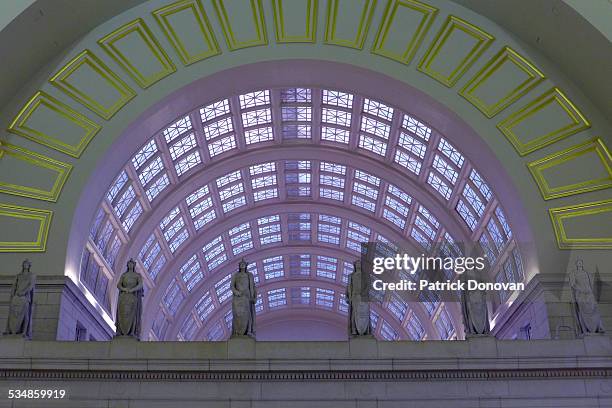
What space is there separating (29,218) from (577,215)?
19795mm

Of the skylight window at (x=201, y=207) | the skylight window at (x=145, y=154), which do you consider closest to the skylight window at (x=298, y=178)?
the skylight window at (x=201, y=207)

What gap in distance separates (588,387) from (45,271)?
17.9 m

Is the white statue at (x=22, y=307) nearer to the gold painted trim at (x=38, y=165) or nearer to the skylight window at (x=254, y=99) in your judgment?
the gold painted trim at (x=38, y=165)

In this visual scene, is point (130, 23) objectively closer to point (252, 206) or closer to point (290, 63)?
point (290, 63)

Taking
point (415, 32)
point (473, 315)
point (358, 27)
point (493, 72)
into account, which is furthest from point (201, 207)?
point (473, 315)

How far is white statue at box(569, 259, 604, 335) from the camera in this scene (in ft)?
69.2

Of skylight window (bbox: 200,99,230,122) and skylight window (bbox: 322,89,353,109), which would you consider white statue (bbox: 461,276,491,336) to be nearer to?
skylight window (bbox: 322,89,353,109)

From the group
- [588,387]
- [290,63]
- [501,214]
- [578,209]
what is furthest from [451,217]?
[588,387]

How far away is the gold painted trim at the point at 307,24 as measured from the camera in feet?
89.1

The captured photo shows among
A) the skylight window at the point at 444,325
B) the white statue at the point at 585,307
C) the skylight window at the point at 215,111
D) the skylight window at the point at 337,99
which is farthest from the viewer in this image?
the skylight window at the point at 444,325

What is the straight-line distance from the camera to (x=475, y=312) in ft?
68.6

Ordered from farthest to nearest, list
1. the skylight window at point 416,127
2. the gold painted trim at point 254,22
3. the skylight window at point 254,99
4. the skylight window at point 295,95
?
the skylight window at point 295,95 < the skylight window at point 254,99 < the skylight window at point 416,127 < the gold painted trim at point 254,22

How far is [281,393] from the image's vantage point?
19.9 m

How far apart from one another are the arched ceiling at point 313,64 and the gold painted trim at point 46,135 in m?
0.04
